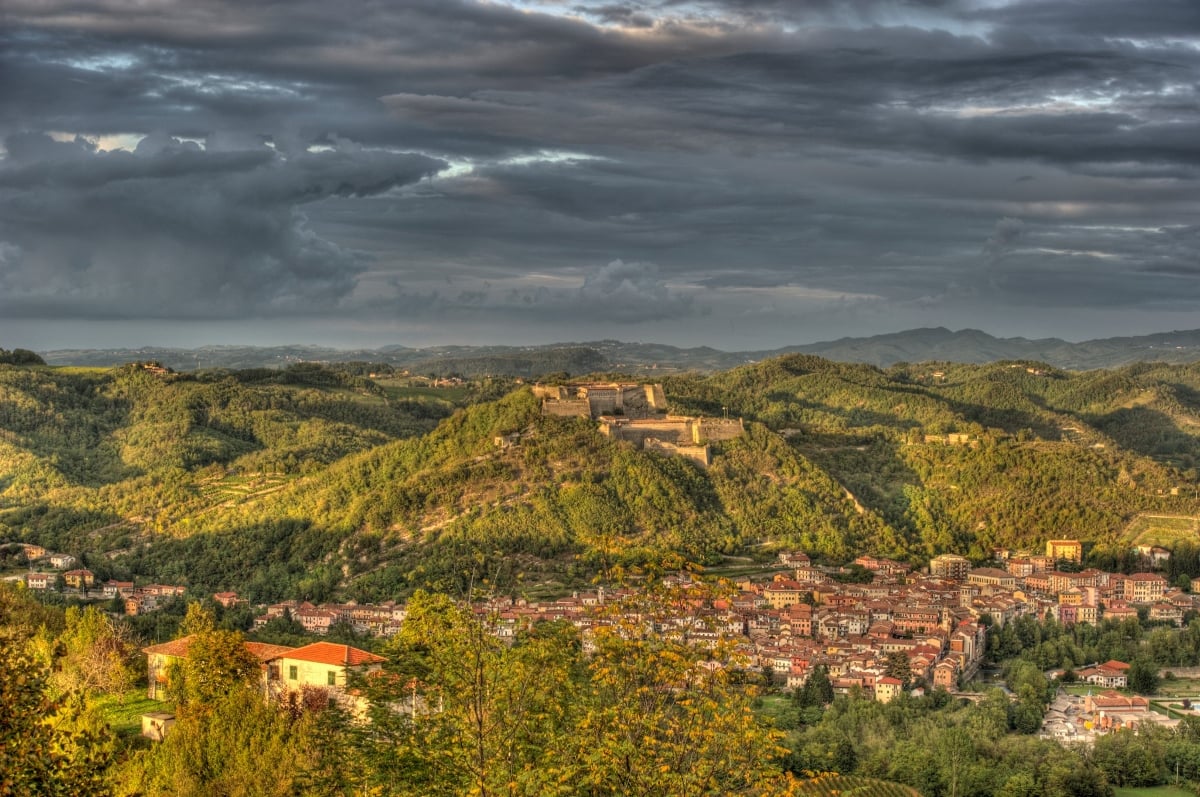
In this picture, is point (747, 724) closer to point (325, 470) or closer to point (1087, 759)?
point (1087, 759)

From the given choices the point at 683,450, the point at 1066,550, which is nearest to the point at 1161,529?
the point at 1066,550

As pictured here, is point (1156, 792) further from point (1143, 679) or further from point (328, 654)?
point (328, 654)

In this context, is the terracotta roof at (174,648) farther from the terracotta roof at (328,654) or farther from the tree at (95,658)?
the terracotta roof at (328,654)

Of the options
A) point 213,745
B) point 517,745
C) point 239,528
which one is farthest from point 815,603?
point 517,745

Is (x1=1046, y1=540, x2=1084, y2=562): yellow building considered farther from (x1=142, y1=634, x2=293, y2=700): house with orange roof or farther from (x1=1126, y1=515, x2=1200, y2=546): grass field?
(x1=142, y1=634, x2=293, y2=700): house with orange roof

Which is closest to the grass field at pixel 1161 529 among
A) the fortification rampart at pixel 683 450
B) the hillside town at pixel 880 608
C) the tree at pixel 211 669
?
the hillside town at pixel 880 608

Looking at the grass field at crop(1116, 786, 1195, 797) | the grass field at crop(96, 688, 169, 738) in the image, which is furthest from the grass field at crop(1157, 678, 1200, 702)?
the grass field at crop(96, 688, 169, 738)
